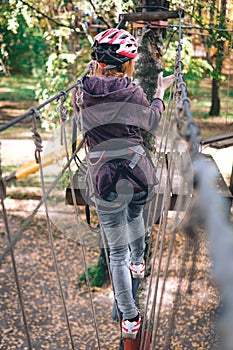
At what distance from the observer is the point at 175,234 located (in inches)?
46.5

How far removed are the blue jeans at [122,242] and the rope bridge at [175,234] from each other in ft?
0.17

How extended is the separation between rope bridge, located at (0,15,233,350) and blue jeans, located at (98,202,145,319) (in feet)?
0.17

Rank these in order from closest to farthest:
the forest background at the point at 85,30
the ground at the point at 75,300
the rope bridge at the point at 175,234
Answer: the rope bridge at the point at 175,234 < the forest background at the point at 85,30 < the ground at the point at 75,300

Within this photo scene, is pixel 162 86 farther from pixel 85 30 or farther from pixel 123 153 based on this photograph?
pixel 85 30

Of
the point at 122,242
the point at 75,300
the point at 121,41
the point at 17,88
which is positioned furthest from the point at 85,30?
the point at 17,88

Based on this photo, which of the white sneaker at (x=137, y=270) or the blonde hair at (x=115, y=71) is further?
the white sneaker at (x=137, y=270)

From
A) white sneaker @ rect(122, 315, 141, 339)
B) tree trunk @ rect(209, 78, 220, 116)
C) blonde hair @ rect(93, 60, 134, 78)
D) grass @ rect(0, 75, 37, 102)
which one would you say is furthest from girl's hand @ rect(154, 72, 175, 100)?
grass @ rect(0, 75, 37, 102)

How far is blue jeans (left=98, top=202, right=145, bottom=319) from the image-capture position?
1741mm

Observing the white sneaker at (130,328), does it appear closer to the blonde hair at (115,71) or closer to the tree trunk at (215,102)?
the blonde hair at (115,71)

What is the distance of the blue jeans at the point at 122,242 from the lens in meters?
1.74

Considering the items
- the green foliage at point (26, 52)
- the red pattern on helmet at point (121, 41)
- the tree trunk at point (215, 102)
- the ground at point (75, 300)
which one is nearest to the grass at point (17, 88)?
the green foliage at point (26, 52)

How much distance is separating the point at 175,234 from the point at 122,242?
60 cm

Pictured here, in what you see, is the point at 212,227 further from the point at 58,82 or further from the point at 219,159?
the point at 219,159

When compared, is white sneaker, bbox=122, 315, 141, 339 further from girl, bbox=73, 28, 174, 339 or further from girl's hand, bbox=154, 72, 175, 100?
girl's hand, bbox=154, 72, 175, 100
